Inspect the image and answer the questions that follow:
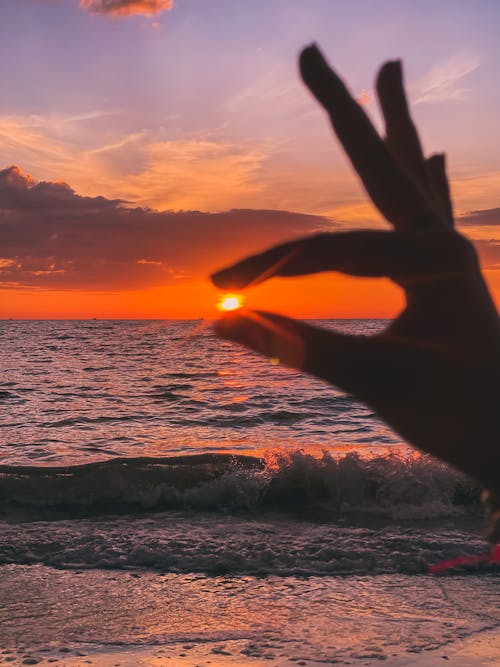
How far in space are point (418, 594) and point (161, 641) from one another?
9.59 feet

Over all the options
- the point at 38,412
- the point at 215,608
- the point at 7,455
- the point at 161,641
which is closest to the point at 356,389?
the point at 161,641

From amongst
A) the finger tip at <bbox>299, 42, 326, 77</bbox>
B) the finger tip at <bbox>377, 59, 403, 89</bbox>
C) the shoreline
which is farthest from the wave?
the finger tip at <bbox>299, 42, 326, 77</bbox>

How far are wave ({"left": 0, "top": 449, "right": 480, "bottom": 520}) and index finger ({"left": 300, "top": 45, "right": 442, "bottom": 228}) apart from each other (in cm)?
1087

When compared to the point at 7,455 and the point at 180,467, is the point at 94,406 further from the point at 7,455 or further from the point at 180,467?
the point at 180,467

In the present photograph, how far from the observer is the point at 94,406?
25359 mm

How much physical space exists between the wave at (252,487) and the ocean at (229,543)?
4 centimetres

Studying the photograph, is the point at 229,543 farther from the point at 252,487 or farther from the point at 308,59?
the point at 308,59

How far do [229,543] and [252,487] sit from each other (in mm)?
3485

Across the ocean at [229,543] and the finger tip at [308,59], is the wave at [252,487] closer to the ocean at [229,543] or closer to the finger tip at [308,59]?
the ocean at [229,543]

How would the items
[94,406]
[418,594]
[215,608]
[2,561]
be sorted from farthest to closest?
1. [94,406]
2. [2,561]
3. [418,594]
4. [215,608]

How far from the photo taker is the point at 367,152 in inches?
33.3

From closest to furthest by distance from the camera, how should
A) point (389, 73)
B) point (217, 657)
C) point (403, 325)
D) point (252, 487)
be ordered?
point (403, 325), point (389, 73), point (217, 657), point (252, 487)

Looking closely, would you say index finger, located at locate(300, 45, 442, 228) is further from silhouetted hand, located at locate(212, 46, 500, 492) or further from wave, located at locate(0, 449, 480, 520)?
wave, located at locate(0, 449, 480, 520)

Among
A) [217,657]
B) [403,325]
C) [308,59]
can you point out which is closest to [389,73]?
[308,59]
